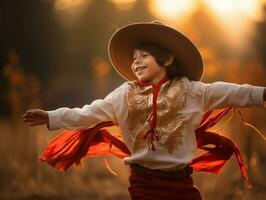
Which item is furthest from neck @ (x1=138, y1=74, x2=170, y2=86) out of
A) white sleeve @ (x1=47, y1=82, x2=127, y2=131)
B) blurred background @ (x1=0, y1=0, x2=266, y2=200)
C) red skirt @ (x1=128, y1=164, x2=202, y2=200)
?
blurred background @ (x1=0, y1=0, x2=266, y2=200)

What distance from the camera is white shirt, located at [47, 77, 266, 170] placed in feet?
9.21

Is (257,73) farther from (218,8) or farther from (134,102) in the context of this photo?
(134,102)

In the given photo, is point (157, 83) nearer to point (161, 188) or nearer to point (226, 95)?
point (226, 95)

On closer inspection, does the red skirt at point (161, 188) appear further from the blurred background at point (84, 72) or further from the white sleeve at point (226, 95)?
the blurred background at point (84, 72)

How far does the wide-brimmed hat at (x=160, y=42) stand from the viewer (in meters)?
2.93

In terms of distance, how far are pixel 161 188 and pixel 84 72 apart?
6.58 m

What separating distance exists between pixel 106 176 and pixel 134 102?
10.4 ft

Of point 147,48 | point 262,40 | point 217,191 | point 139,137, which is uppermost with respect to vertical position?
point 262,40

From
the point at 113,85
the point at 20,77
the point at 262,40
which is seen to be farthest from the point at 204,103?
the point at 262,40

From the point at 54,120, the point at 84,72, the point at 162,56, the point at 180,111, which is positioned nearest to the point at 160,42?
the point at 162,56

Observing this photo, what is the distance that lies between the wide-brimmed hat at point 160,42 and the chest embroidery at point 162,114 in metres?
0.12

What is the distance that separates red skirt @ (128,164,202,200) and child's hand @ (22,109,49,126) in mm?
519

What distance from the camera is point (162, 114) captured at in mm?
2854

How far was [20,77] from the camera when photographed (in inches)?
253
